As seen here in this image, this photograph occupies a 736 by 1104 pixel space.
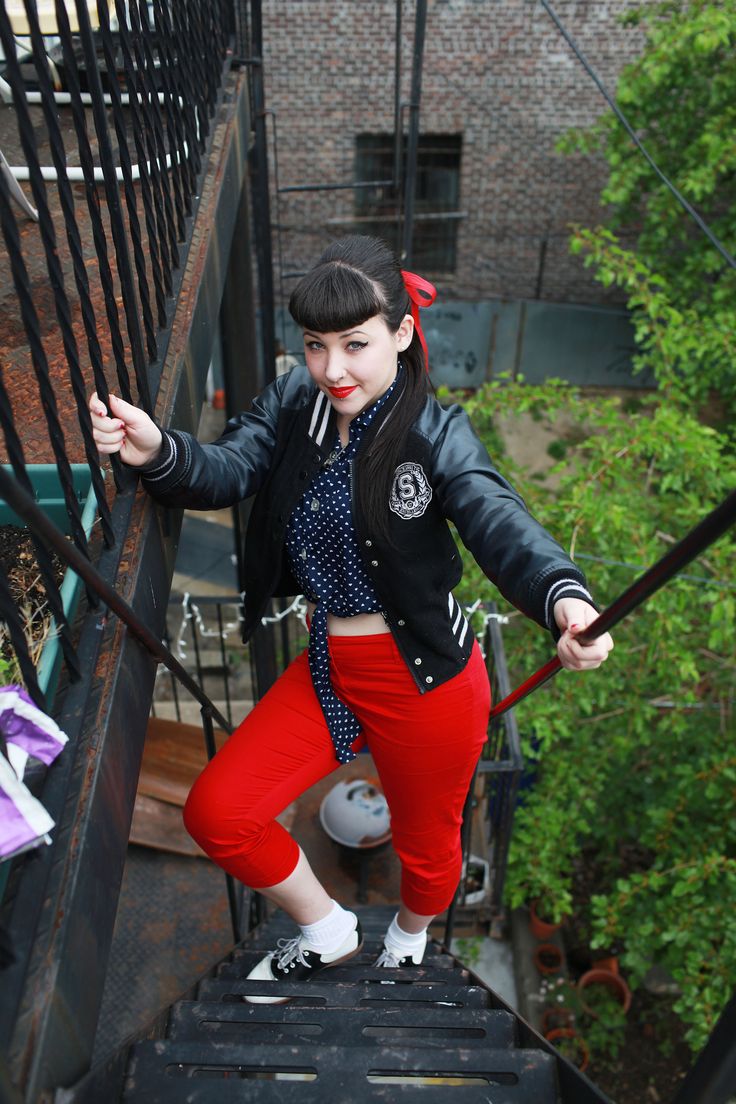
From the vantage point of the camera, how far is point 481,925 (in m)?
5.49

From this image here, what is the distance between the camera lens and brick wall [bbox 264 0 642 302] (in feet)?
31.7

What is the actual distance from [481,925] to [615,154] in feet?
20.7

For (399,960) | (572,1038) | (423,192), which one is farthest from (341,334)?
(423,192)

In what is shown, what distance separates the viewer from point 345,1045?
73.7 inches

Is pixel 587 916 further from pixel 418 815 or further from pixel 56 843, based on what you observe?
pixel 56 843

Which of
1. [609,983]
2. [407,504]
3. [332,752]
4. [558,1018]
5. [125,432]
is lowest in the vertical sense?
[609,983]

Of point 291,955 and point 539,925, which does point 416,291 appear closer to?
point 291,955

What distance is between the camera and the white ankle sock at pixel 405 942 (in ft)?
8.79

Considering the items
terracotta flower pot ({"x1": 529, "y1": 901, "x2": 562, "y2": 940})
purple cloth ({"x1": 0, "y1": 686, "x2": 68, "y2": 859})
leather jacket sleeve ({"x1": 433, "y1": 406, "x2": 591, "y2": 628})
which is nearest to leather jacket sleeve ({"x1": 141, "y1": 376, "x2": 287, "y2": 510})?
leather jacket sleeve ({"x1": 433, "y1": 406, "x2": 591, "y2": 628})

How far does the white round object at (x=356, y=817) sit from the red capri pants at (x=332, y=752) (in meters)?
2.31

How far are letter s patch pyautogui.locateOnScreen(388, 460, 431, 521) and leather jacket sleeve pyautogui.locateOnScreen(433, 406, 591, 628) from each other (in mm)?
32

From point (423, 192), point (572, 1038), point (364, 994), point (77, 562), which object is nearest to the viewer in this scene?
point (77, 562)

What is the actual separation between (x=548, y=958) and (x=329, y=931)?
396 cm

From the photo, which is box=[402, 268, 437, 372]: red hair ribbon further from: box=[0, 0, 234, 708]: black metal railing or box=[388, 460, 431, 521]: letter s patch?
box=[0, 0, 234, 708]: black metal railing
